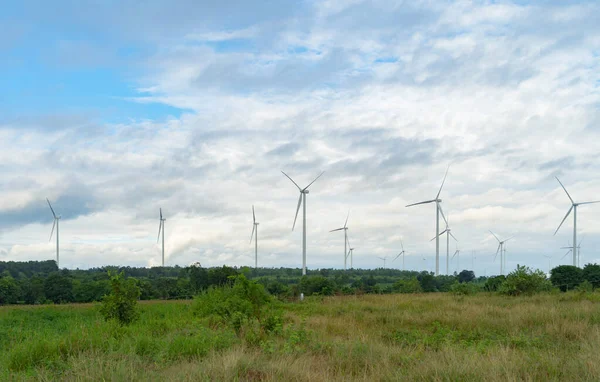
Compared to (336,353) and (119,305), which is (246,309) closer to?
(119,305)

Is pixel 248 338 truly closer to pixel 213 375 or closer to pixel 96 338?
pixel 96 338

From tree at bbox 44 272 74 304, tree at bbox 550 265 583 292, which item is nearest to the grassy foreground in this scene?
tree at bbox 550 265 583 292

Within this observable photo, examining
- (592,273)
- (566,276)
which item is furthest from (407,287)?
(592,273)

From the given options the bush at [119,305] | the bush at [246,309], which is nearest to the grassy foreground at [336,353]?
the bush at [246,309]

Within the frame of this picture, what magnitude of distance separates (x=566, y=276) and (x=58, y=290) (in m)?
44.2

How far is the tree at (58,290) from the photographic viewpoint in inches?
1976

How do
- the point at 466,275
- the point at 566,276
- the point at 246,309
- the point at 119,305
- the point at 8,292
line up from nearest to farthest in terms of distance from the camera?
the point at 246,309
the point at 119,305
the point at 566,276
the point at 8,292
the point at 466,275

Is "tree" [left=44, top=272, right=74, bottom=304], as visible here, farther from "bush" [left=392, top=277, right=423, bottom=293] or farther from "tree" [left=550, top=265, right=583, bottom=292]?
"tree" [left=550, top=265, right=583, bottom=292]

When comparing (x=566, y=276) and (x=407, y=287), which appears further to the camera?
(x=407, y=287)

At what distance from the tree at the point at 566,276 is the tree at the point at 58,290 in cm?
4222

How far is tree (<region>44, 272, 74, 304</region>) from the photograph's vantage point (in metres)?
50.2

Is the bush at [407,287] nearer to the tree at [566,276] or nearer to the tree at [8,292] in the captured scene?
the tree at [566,276]

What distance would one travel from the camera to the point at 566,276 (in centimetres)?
4584

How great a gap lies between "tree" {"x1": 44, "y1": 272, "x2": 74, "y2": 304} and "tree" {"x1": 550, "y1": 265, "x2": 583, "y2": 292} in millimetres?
42220
